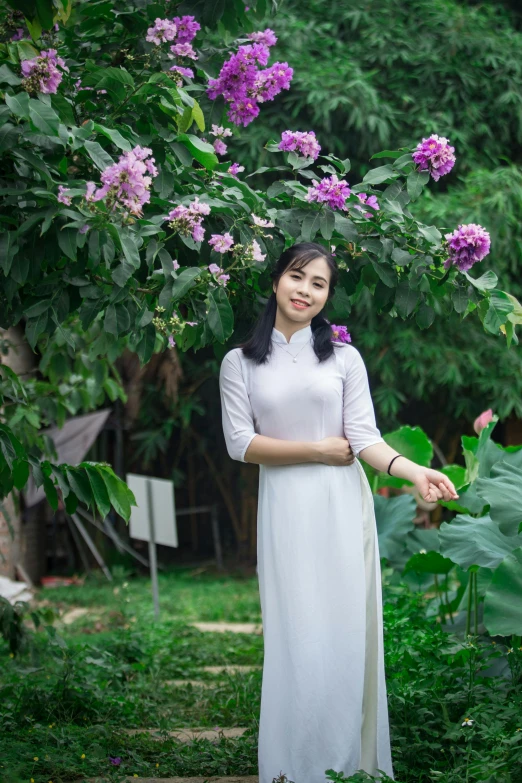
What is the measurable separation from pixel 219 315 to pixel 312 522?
62cm

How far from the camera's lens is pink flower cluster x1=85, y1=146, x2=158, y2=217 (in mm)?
2326

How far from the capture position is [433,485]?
2688mm

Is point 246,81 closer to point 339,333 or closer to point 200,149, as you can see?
point 200,149

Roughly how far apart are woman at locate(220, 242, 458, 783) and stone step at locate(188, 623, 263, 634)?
11.6ft

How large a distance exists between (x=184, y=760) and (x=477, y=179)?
5.99 m

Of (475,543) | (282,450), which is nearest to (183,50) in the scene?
(282,450)

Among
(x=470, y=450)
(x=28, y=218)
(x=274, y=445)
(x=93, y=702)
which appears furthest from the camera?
(x=470, y=450)

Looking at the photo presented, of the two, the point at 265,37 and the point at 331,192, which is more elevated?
the point at 265,37

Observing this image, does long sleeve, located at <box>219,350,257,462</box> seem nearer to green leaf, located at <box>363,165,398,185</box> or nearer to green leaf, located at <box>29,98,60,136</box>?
green leaf, located at <box>363,165,398,185</box>

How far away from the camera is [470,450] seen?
13.9ft

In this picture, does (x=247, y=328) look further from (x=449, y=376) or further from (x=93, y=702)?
(x=449, y=376)

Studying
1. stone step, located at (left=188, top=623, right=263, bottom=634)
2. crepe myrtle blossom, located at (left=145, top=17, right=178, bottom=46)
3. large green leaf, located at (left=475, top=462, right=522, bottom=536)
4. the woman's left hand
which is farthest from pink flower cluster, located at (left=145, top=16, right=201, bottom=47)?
stone step, located at (left=188, top=623, right=263, bottom=634)

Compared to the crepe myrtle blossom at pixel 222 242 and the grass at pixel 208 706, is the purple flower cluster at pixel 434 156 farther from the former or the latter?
the grass at pixel 208 706

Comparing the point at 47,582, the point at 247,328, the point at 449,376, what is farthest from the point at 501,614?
the point at 47,582
